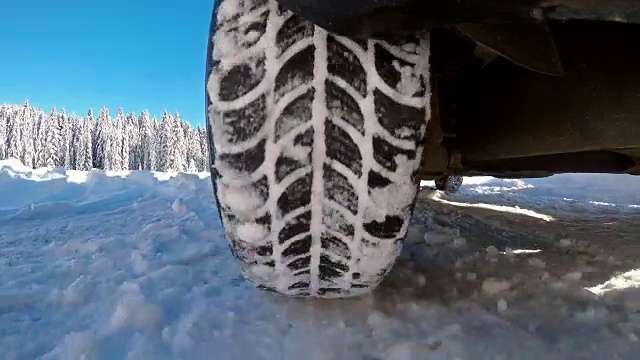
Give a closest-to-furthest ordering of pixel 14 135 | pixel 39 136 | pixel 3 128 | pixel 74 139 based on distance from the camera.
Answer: pixel 74 139 < pixel 14 135 < pixel 39 136 < pixel 3 128

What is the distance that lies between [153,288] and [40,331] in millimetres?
397

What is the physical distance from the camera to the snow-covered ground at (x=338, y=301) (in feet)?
4.64

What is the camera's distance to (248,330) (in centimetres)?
152

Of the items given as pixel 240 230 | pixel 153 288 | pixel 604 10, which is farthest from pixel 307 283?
pixel 604 10

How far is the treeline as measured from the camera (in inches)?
2511

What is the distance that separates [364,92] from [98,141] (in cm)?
7191

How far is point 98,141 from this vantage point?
67312 mm

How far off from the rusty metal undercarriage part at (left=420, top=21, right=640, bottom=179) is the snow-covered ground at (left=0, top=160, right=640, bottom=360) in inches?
16.4

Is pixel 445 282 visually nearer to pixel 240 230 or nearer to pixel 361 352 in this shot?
pixel 361 352

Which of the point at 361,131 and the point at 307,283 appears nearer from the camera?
the point at 361,131

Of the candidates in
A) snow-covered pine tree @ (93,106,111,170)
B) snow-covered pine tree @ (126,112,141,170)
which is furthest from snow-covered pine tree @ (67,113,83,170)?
snow-covered pine tree @ (126,112,141,170)

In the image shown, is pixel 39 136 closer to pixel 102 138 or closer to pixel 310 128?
pixel 102 138

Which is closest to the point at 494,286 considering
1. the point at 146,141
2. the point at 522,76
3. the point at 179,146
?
the point at 522,76

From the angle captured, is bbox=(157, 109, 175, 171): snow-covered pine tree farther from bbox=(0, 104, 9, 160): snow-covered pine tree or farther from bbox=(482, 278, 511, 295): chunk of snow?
bbox=(482, 278, 511, 295): chunk of snow
